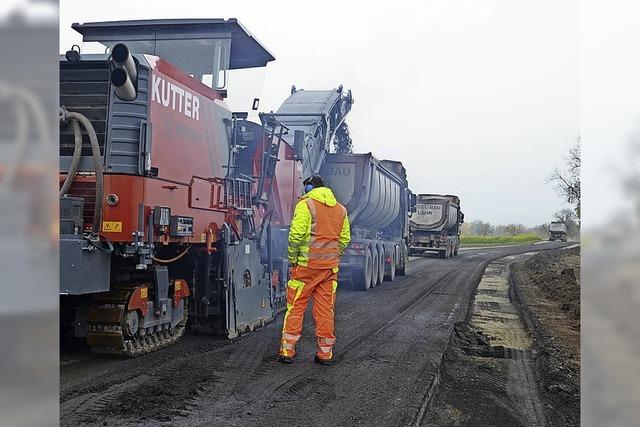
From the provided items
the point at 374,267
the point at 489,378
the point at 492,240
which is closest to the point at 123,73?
the point at 489,378

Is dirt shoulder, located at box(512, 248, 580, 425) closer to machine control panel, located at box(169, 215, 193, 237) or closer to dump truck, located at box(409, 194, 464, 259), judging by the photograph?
machine control panel, located at box(169, 215, 193, 237)

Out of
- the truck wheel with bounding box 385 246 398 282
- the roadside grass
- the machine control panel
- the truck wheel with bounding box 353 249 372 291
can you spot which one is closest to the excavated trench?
the machine control panel

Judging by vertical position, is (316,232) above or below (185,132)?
below

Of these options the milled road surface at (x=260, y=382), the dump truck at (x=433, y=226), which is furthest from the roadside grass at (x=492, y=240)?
the milled road surface at (x=260, y=382)

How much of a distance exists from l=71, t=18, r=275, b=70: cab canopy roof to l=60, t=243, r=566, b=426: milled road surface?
3.37 metres

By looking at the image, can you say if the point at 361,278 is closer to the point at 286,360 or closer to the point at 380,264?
the point at 380,264

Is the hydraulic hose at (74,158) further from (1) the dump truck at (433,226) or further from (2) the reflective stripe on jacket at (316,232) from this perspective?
(1) the dump truck at (433,226)

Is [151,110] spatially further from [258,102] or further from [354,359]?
[354,359]

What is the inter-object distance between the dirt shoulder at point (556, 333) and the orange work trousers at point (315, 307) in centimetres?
207

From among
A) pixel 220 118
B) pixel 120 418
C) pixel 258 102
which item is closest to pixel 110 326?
pixel 120 418

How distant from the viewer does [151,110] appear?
18.2 feet

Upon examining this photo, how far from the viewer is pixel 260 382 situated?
17.1ft

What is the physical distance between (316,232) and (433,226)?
79.7ft
